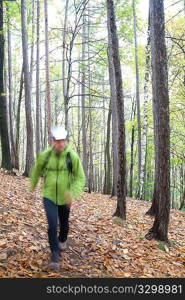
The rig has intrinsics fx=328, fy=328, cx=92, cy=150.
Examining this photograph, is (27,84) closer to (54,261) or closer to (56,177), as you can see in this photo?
(56,177)

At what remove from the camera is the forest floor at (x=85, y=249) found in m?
5.09

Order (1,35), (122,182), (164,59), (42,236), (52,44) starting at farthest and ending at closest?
(52,44) < (1,35) < (122,182) < (164,59) < (42,236)

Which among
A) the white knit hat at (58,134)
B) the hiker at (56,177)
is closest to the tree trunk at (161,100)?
the hiker at (56,177)

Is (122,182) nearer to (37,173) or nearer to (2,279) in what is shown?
(37,173)

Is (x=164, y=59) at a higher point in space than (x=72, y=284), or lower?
higher

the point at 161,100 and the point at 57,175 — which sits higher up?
the point at 161,100

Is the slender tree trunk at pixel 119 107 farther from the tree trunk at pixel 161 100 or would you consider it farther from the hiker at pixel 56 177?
the hiker at pixel 56 177

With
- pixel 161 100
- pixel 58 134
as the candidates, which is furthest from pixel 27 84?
pixel 58 134

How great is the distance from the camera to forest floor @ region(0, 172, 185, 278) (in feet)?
16.7

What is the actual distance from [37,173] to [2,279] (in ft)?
5.09

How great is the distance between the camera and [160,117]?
712 centimetres

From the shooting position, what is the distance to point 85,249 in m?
6.18

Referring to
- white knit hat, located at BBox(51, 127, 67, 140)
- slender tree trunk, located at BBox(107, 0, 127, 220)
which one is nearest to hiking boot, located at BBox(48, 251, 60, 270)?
white knit hat, located at BBox(51, 127, 67, 140)

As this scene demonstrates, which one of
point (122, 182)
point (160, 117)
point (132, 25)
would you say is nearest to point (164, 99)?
point (160, 117)
